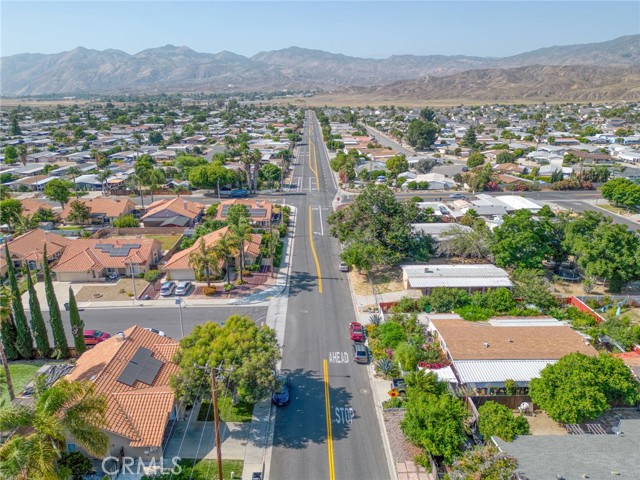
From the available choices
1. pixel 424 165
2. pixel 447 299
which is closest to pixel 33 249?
pixel 447 299

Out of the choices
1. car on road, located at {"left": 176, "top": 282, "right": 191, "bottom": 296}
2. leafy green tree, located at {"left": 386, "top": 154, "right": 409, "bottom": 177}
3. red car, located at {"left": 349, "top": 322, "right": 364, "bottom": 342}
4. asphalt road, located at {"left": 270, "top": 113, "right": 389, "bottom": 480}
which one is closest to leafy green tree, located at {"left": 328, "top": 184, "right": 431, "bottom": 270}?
asphalt road, located at {"left": 270, "top": 113, "right": 389, "bottom": 480}

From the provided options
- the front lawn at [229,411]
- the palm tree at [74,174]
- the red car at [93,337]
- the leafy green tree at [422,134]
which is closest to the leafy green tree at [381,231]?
the front lawn at [229,411]

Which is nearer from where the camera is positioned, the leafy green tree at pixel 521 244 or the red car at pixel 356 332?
the red car at pixel 356 332

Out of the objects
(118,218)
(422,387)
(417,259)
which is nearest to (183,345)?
(422,387)

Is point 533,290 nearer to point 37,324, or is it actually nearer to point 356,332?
point 356,332

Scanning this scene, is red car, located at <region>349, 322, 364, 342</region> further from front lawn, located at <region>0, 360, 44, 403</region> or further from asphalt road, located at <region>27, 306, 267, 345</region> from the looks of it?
front lawn, located at <region>0, 360, 44, 403</region>

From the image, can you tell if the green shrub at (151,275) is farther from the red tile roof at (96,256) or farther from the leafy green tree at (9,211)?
the leafy green tree at (9,211)
